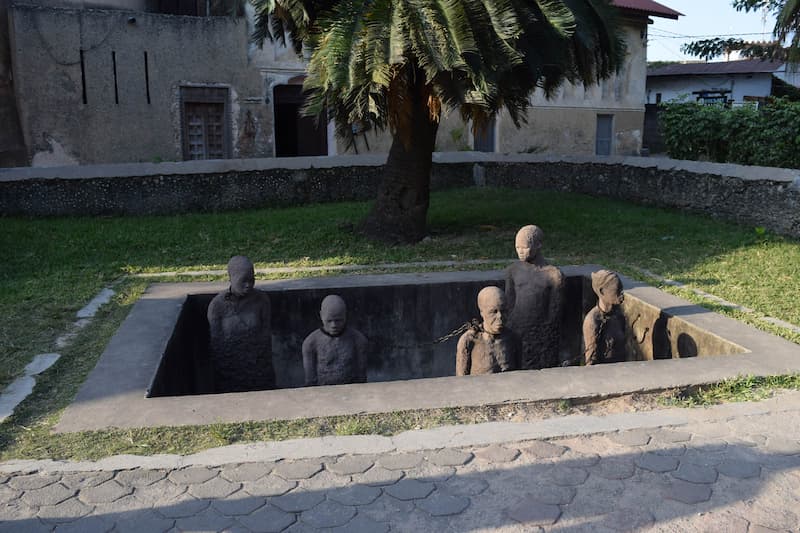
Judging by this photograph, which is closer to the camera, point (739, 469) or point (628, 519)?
point (628, 519)

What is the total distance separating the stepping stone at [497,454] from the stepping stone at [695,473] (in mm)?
701

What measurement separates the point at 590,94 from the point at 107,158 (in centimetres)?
1343

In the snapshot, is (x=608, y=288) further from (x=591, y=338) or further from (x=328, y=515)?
(x=328, y=515)

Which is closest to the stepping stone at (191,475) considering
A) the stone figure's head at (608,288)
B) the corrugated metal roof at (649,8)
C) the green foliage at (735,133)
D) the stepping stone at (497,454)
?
the stepping stone at (497,454)

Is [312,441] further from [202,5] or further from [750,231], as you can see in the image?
[202,5]

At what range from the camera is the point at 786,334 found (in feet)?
17.6

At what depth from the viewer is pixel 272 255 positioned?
9.12 m

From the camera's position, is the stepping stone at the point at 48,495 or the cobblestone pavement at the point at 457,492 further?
the stepping stone at the point at 48,495

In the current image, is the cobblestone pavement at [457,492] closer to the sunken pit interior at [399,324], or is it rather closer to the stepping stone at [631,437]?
the stepping stone at [631,437]

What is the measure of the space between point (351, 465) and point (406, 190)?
7159 mm

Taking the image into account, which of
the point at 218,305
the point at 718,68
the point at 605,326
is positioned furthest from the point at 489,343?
the point at 718,68

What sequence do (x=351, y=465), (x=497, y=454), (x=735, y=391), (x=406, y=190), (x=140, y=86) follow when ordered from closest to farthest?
(x=351, y=465)
(x=497, y=454)
(x=735, y=391)
(x=406, y=190)
(x=140, y=86)

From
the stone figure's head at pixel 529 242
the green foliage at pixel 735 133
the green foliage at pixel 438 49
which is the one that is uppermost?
the green foliage at pixel 438 49

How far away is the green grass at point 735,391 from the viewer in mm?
3912
